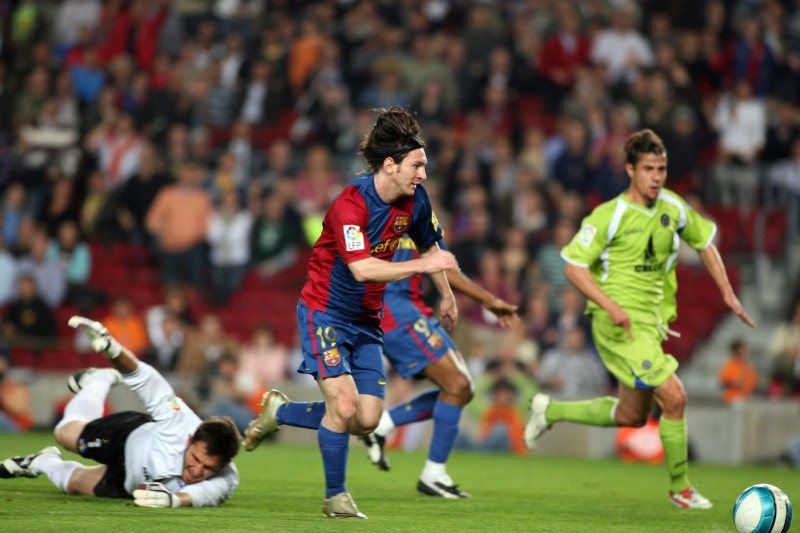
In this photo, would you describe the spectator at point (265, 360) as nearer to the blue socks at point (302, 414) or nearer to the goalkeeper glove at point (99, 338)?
the blue socks at point (302, 414)

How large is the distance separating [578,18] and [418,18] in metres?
2.45

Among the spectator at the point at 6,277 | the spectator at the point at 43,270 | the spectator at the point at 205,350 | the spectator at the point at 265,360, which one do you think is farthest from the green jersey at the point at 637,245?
the spectator at the point at 6,277

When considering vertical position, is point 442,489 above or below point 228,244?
below

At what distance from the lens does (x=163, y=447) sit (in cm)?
705

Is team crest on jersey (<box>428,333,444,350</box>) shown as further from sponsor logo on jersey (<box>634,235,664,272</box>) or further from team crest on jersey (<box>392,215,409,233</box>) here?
team crest on jersey (<box>392,215,409,233</box>)

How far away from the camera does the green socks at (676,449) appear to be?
26.5 ft

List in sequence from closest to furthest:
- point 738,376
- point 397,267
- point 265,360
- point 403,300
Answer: point 397,267
point 403,300
point 738,376
point 265,360

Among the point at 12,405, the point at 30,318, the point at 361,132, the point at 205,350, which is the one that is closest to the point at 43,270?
the point at 30,318

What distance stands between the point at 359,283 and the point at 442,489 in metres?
2.24

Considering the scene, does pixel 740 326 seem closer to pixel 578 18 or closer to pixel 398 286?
pixel 578 18

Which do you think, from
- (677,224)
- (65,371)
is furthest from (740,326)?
(65,371)

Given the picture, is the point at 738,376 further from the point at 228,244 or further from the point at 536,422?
the point at 228,244

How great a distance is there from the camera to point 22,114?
58.5 ft

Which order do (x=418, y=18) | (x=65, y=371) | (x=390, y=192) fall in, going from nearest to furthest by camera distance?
(x=390, y=192), (x=65, y=371), (x=418, y=18)
